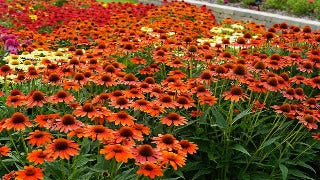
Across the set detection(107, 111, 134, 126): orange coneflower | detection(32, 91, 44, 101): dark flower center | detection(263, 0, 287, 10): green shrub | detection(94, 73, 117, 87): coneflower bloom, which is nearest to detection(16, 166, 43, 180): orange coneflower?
detection(107, 111, 134, 126): orange coneflower

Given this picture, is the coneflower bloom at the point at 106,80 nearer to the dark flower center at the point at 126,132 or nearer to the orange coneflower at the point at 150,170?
the dark flower center at the point at 126,132

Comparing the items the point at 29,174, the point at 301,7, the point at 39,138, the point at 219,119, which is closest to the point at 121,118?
the point at 39,138

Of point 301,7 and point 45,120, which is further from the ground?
point 45,120

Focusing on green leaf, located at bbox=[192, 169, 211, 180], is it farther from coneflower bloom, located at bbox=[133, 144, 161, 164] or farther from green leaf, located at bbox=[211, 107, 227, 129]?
coneflower bloom, located at bbox=[133, 144, 161, 164]

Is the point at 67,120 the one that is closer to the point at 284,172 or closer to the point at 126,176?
the point at 126,176

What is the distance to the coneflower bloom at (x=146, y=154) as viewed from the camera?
81.4 inches

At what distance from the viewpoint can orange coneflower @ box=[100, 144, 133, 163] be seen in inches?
80.4

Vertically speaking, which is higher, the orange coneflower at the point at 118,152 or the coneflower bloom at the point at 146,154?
the orange coneflower at the point at 118,152

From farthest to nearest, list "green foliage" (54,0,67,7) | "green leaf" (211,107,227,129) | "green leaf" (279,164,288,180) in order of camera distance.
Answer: "green foliage" (54,0,67,7) < "green leaf" (211,107,227,129) < "green leaf" (279,164,288,180)

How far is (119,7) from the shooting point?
8906mm

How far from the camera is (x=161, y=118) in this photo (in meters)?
2.74

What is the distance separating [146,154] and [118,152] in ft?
0.44

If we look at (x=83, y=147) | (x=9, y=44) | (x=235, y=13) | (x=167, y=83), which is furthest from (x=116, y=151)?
(x=235, y=13)

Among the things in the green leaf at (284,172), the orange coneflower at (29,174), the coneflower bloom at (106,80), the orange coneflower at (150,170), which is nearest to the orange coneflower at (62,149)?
the orange coneflower at (29,174)
